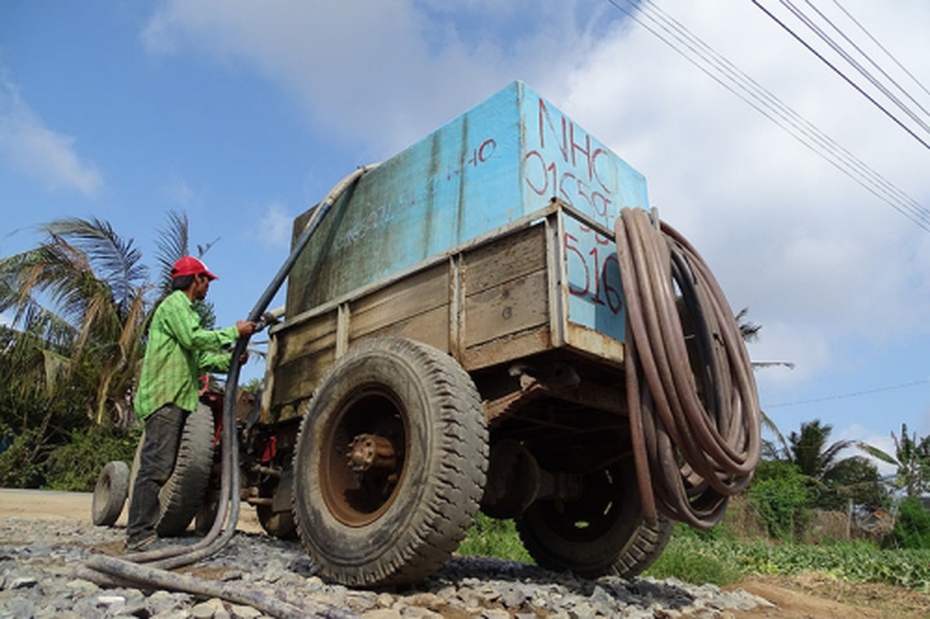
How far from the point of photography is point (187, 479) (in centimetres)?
510

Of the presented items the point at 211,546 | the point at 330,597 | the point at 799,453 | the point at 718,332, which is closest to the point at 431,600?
the point at 330,597

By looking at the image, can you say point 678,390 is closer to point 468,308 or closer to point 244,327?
point 468,308

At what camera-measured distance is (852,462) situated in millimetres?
24469

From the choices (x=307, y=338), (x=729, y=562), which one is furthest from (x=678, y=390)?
(x=729, y=562)

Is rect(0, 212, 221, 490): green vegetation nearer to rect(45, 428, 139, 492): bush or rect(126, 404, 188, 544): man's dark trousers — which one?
rect(45, 428, 139, 492): bush

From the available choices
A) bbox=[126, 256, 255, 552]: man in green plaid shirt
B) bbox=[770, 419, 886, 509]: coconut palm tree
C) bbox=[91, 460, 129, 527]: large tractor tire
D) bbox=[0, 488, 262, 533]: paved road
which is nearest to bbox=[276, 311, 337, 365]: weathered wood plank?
bbox=[126, 256, 255, 552]: man in green plaid shirt

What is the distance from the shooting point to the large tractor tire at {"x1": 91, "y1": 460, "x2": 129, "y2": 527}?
22.4ft

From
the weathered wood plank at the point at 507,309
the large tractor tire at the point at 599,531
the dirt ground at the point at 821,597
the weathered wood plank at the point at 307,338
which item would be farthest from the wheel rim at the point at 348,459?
the dirt ground at the point at 821,597

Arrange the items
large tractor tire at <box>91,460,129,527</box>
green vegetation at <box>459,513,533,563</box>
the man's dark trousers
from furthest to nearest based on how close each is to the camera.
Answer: large tractor tire at <box>91,460,129,527</box> < green vegetation at <box>459,513,533,563</box> < the man's dark trousers

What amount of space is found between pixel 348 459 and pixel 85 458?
1457 cm

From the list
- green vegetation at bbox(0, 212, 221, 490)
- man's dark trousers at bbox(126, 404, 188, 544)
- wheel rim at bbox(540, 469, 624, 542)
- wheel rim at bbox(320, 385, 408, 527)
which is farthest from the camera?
green vegetation at bbox(0, 212, 221, 490)

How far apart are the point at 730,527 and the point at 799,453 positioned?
481 inches

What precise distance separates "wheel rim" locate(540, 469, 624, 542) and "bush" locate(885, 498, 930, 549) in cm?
1591

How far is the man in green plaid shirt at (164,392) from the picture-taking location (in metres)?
3.99
